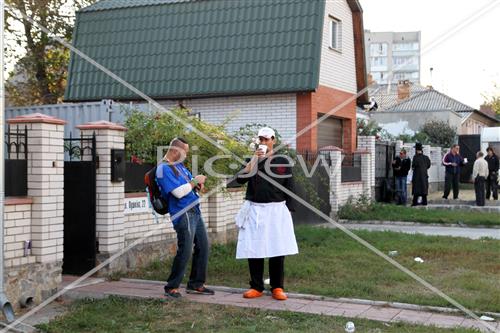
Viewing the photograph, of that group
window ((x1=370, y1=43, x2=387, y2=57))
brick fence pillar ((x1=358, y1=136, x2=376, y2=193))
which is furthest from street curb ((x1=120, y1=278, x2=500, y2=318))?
window ((x1=370, y1=43, x2=387, y2=57))

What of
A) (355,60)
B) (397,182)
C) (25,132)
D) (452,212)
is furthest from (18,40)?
(25,132)

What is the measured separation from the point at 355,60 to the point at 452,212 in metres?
5.66

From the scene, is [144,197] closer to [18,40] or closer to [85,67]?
[85,67]

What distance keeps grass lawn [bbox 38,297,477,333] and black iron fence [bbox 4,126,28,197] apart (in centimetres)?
141

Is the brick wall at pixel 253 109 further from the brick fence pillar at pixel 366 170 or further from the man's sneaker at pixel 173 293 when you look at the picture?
the man's sneaker at pixel 173 293

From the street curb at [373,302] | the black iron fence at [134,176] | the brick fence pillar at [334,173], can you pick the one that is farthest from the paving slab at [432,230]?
the street curb at [373,302]

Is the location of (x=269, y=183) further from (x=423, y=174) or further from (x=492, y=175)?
(x=492, y=175)

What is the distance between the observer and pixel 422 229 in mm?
14961

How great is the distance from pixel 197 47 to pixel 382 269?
33.5 ft

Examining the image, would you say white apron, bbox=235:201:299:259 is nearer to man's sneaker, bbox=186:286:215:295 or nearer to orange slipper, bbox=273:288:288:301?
orange slipper, bbox=273:288:288:301

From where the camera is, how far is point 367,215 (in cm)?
1691

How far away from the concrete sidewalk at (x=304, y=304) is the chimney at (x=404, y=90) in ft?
153

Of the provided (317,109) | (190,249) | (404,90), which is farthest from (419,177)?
(404,90)

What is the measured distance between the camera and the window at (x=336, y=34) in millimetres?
18766
